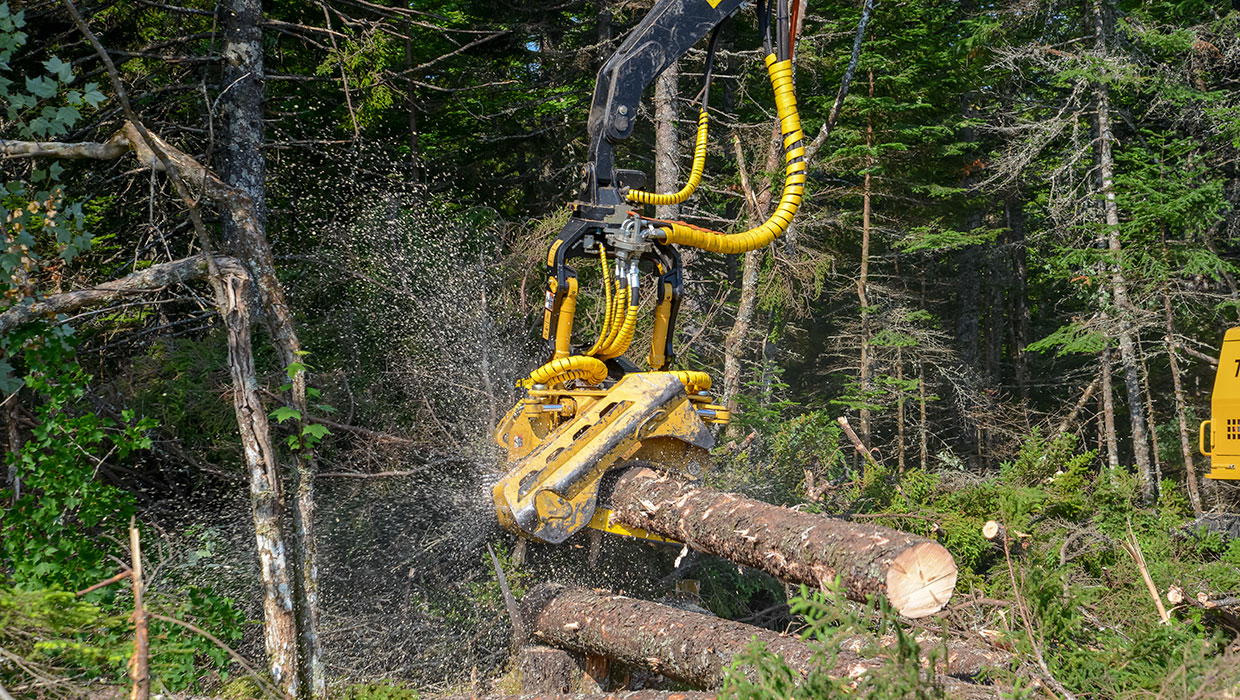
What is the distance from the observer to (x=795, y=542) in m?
4.32

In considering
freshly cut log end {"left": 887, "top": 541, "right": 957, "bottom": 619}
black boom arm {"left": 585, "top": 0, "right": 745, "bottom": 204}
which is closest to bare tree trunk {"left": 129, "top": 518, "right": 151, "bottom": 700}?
freshly cut log end {"left": 887, "top": 541, "right": 957, "bottom": 619}

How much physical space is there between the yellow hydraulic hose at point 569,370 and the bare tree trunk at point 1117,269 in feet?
32.9

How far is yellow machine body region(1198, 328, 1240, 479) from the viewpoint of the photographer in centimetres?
730

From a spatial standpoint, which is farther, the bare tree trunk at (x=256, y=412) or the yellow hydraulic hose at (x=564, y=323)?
the yellow hydraulic hose at (x=564, y=323)

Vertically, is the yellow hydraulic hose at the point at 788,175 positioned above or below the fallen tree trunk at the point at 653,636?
above

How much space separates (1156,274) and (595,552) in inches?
390

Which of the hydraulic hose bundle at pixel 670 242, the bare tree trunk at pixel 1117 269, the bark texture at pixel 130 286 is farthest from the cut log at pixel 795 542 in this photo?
the bare tree trunk at pixel 1117 269

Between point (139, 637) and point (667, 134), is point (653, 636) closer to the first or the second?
point (139, 637)

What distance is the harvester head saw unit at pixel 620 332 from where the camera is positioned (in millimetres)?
5035

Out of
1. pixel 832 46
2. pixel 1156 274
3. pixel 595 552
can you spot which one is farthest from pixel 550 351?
pixel 832 46

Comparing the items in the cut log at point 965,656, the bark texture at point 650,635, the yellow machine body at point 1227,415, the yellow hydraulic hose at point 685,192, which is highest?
the yellow hydraulic hose at point 685,192

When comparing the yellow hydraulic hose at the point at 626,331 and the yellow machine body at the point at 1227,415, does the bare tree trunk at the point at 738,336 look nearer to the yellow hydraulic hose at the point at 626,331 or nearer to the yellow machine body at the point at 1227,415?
the yellow hydraulic hose at the point at 626,331

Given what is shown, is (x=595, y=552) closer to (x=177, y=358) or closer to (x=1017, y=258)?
(x=177, y=358)

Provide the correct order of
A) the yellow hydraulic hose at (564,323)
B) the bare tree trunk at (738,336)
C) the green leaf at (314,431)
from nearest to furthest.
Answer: the green leaf at (314,431) → the yellow hydraulic hose at (564,323) → the bare tree trunk at (738,336)
